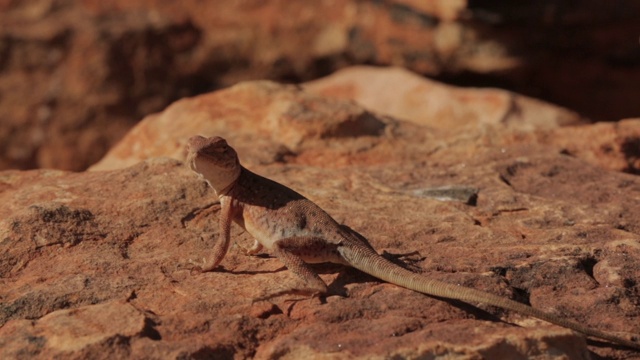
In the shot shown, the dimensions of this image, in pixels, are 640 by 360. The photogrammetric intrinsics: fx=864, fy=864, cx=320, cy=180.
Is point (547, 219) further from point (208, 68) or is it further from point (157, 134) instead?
point (208, 68)

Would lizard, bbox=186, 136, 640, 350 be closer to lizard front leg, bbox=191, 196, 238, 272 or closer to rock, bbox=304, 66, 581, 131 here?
lizard front leg, bbox=191, 196, 238, 272

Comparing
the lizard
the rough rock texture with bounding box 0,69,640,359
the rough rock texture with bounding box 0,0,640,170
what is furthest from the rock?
the lizard

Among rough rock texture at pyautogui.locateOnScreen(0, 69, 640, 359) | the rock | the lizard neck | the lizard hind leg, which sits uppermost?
the lizard neck

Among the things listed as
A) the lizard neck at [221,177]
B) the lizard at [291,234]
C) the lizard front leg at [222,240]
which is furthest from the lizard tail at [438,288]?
the lizard neck at [221,177]

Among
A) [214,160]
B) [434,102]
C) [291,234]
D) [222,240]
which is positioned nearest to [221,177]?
[214,160]

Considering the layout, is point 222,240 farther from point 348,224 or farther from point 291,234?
point 348,224

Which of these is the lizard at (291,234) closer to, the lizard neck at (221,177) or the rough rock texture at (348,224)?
the lizard neck at (221,177)

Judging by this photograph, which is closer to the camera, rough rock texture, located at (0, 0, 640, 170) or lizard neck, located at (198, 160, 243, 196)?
lizard neck, located at (198, 160, 243, 196)

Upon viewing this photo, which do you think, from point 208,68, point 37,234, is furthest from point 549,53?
point 37,234
